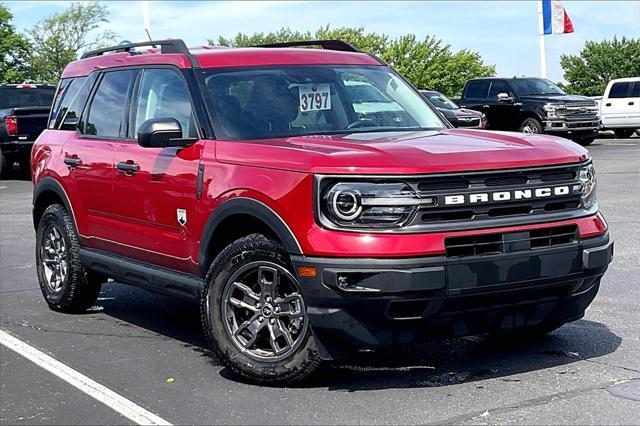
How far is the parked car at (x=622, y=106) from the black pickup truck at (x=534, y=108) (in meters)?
3.95

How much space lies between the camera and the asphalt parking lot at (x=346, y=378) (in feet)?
16.7

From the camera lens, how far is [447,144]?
5.62m

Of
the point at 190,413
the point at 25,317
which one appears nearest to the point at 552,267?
the point at 190,413

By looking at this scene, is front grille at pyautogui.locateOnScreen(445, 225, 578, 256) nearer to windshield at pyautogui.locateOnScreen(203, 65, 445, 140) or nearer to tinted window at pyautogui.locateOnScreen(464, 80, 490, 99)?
windshield at pyautogui.locateOnScreen(203, 65, 445, 140)

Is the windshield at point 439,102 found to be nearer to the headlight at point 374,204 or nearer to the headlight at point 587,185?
the headlight at point 587,185

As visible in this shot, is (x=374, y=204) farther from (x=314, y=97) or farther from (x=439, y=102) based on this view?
(x=439, y=102)

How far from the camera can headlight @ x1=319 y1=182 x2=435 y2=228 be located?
5.09m

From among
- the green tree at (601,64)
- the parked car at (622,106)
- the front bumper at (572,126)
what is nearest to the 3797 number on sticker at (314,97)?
the front bumper at (572,126)

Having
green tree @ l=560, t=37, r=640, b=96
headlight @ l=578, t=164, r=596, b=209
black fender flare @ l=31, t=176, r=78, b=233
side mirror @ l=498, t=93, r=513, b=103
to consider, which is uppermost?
headlight @ l=578, t=164, r=596, b=209

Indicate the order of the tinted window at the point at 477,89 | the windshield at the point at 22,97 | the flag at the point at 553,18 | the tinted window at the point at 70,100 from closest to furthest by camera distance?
the tinted window at the point at 70,100 < the windshield at the point at 22,97 < the tinted window at the point at 477,89 < the flag at the point at 553,18

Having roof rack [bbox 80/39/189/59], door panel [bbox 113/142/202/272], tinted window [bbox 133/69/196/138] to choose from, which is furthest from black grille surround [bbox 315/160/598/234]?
roof rack [bbox 80/39/189/59]

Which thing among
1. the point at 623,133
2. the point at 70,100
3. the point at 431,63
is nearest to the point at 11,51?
the point at 431,63

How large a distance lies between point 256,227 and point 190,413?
3.60 feet

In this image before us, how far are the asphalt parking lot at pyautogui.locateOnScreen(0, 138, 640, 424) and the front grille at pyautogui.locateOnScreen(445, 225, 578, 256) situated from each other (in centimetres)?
73
